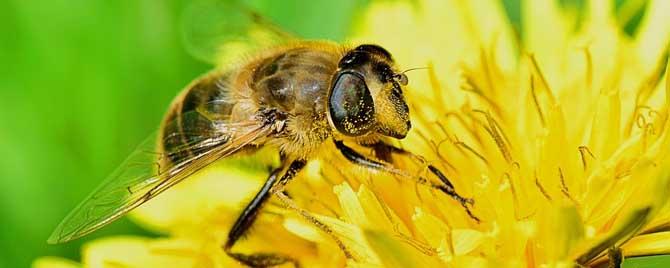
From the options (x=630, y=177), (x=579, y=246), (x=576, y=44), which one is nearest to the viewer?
(x=579, y=246)

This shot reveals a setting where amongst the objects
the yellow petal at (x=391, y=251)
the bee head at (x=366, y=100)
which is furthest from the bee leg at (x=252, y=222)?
the yellow petal at (x=391, y=251)

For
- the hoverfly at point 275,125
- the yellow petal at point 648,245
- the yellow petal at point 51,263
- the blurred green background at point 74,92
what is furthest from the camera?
the blurred green background at point 74,92

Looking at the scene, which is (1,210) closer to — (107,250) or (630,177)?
(107,250)

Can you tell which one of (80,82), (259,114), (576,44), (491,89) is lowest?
(259,114)

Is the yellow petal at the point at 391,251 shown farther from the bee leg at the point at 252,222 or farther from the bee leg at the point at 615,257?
the bee leg at the point at 252,222

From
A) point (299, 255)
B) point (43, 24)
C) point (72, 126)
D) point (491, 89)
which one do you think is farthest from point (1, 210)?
point (491, 89)

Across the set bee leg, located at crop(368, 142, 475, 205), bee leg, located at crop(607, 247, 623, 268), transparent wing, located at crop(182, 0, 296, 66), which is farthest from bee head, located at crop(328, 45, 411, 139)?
transparent wing, located at crop(182, 0, 296, 66)

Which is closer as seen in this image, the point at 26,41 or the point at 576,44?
the point at 576,44

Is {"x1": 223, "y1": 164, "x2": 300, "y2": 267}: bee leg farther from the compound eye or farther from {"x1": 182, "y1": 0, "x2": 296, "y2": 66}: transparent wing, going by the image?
{"x1": 182, "y1": 0, "x2": 296, "y2": 66}: transparent wing
